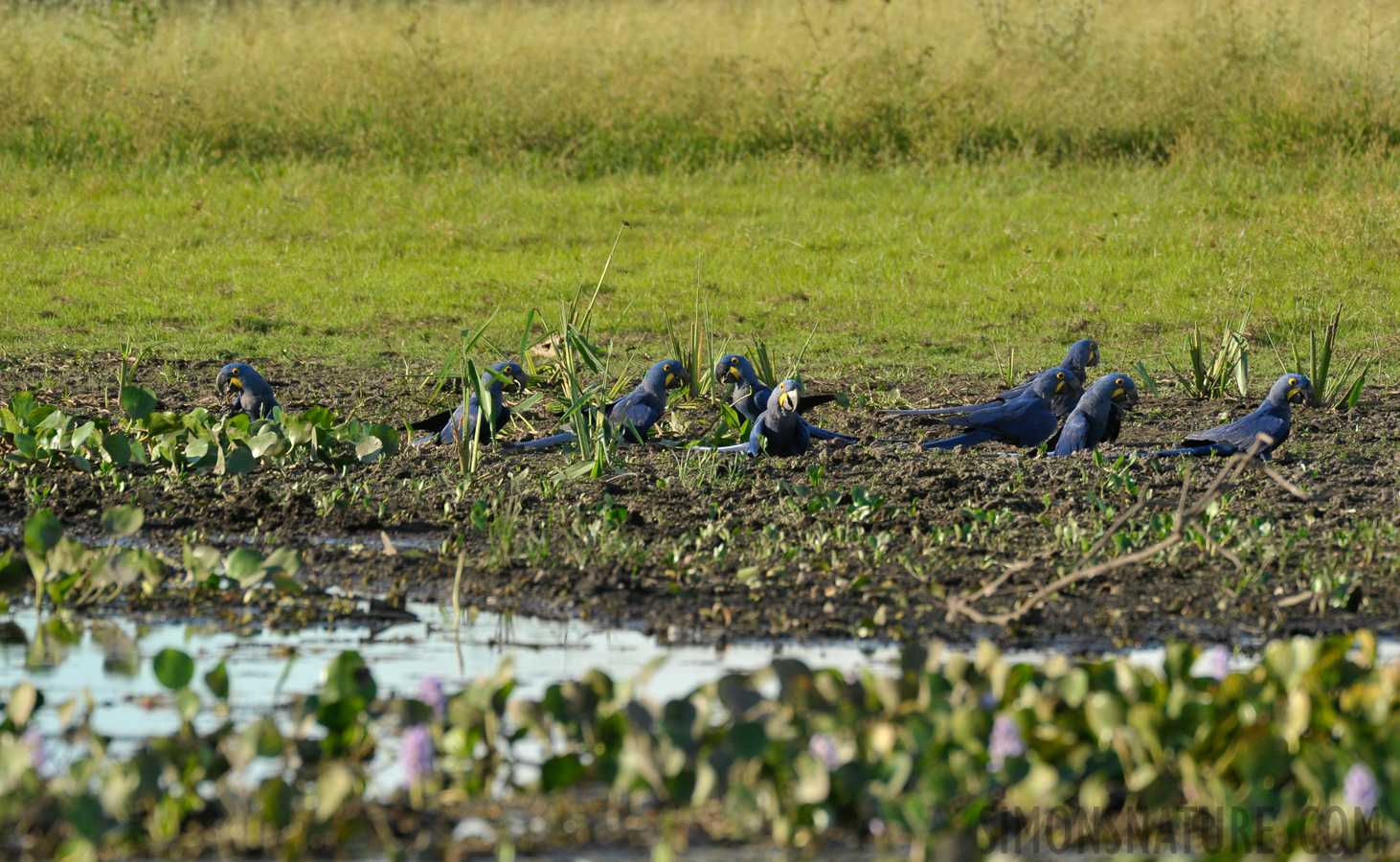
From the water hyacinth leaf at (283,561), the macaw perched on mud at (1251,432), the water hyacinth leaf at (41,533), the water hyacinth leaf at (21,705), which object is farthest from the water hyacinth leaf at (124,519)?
the macaw perched on mud at (1251,432)

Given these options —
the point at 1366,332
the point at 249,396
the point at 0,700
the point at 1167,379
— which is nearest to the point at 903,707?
the point at 0,700

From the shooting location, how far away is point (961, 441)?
269 inches

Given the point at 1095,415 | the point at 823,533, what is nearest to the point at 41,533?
the point at 823,533

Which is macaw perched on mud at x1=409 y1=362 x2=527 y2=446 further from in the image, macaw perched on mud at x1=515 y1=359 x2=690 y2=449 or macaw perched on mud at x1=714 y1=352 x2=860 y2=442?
macaw perched on mud at x1=714 y1=352 x2=860 y2=442

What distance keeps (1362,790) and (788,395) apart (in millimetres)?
3725

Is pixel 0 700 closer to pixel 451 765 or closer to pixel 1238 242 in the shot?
pixel 451 765

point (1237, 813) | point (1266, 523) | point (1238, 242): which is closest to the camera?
point (1237, 813)

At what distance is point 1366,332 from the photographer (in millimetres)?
9570

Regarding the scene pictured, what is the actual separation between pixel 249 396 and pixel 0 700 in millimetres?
3468

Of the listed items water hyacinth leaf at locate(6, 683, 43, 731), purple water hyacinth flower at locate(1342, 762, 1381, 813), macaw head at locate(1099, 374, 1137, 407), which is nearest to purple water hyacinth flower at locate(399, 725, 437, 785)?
water hyacinth leaf at locate(6, 683, 43, 731)

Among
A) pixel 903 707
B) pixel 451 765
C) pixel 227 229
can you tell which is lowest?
pixel 227 229

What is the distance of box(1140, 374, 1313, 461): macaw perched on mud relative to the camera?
629 centimetres

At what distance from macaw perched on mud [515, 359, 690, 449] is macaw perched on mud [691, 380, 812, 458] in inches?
20.1

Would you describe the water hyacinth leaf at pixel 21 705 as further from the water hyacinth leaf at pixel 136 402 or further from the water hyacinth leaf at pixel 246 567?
the water hyacinth leaf at pixel 136 402
